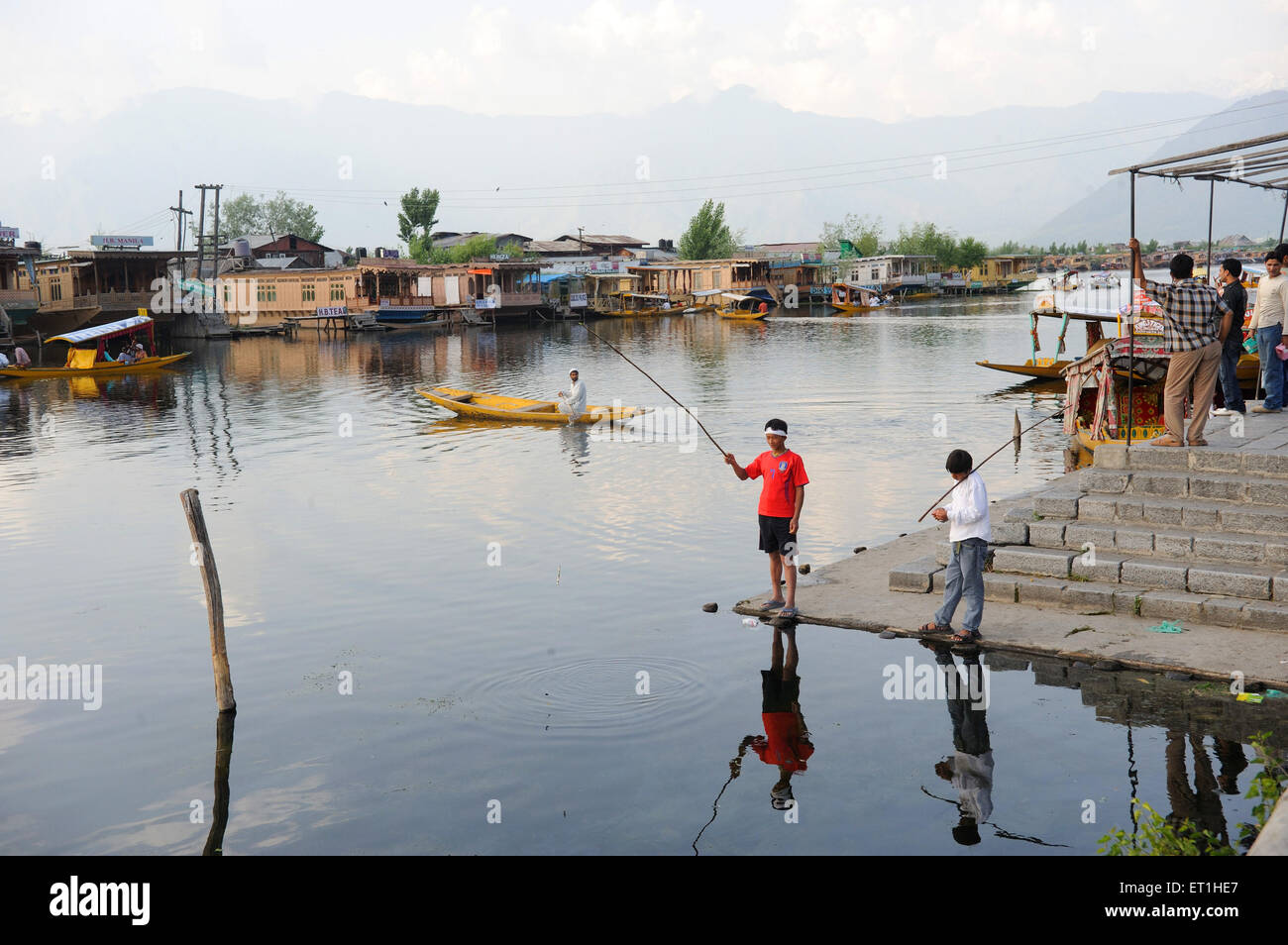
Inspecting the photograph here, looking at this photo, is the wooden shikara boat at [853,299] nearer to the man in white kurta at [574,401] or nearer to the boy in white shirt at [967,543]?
the man in white kurta at [574,401]

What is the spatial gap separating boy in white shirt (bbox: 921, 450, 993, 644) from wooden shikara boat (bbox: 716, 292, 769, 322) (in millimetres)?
68587

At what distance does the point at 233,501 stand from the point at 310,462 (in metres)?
3.94

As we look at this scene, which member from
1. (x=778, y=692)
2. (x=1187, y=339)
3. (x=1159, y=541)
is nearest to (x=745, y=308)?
(x=1187, y=339)

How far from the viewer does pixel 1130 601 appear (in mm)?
9828

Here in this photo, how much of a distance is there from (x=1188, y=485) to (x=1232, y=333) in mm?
2419

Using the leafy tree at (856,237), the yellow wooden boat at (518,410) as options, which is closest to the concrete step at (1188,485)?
the yellow wooden boat at (518,410)

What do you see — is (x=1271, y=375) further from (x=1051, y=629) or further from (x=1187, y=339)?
(x=1051, y=629)

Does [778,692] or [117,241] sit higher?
[117,241]

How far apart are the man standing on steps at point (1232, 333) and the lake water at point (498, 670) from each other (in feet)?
13.9

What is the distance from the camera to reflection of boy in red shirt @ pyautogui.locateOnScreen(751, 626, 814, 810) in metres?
7.58

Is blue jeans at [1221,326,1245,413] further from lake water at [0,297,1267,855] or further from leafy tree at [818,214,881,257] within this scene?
leafy tree at [818,214,881,257]

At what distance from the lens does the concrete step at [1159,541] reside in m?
9.88

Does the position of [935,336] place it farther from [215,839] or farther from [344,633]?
[215,839]

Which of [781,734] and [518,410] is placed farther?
[518,410]
